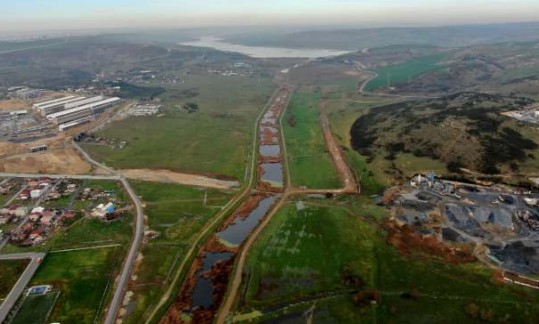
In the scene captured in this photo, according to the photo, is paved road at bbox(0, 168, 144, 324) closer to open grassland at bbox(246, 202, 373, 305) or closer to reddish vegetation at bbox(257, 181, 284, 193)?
open grassland at bbox(246, 202, 373, 305)

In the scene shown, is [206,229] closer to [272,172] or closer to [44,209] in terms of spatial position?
[272,172]

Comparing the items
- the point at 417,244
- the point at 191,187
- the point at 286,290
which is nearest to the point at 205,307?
the point at 286,290

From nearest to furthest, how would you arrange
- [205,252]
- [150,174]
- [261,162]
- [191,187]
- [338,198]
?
[205,252]
[338,198]
[191,187]
[150,174]
[261,162]

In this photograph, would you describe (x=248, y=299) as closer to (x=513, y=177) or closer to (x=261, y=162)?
(x=261, y=162)

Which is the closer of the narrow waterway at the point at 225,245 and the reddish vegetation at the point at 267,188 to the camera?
the narrow waterway at the point at 225,245

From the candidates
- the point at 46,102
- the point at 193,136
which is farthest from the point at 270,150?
the point at 46,102

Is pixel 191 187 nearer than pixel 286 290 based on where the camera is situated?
No

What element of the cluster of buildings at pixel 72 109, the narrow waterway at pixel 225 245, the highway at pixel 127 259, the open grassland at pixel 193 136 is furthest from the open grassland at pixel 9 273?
the cluster of buildings at pixel 72 109

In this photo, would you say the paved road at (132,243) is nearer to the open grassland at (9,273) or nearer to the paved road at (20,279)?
the paved road at (20,279)
